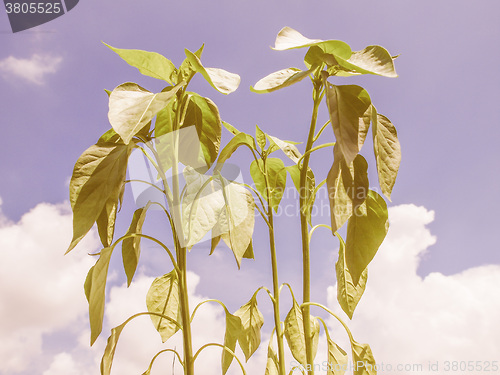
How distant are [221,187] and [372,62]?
1.39ft

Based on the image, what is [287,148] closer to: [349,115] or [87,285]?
[349,115]

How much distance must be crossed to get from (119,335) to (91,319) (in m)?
0.11

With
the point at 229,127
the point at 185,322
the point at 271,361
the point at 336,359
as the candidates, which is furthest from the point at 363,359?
the point at 229,127

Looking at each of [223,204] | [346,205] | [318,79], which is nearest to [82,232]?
[223,204]

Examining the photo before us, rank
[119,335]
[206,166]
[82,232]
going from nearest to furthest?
[82,232]
[119,335]
[206,166]

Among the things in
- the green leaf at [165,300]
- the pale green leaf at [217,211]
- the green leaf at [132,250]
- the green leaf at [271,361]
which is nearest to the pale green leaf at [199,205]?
the pale green leaf at [217,211]

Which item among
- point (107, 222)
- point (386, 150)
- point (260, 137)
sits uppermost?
point (260, 137)

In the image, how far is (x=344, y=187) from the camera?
0.78 m

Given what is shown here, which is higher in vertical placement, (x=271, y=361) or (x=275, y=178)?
(x=275, y=178)

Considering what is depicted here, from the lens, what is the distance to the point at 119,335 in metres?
0.84

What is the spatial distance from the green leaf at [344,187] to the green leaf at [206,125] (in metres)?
0.28

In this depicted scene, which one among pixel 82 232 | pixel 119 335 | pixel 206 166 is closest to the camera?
pixel 82 232

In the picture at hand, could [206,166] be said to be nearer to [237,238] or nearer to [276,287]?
[237,238]

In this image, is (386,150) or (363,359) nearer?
(386,150)
